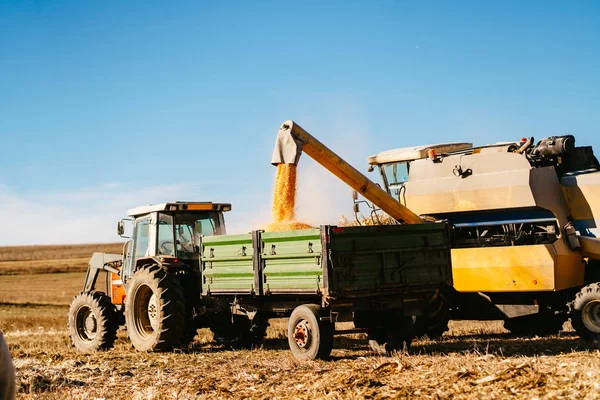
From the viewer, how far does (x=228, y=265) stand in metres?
11.3

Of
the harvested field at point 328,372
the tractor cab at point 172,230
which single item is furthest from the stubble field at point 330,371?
the tractor cab at point 172,230

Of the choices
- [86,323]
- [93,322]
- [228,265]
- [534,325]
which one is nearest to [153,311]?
[93,322]

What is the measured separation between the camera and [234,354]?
1193cm

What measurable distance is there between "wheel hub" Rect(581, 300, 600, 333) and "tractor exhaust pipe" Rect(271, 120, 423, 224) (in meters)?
2.98

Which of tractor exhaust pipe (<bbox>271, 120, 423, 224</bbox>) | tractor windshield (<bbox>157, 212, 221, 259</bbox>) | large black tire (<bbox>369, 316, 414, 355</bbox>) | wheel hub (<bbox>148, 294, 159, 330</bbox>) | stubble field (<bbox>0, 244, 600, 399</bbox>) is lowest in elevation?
stubble field (<bbox>0, 244, 600, 399</bbox>)

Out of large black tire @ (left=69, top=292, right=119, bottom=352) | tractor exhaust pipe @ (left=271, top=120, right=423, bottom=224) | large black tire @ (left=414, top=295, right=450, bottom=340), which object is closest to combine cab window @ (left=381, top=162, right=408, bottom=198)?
tractor exhaust pipe @ (left=271, top=120, right=423, bottom=224)

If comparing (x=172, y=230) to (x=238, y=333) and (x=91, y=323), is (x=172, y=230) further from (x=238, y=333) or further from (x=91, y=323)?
(x=91, y=323)

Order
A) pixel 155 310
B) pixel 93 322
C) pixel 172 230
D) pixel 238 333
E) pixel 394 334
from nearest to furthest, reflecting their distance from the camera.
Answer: pixel 394 334, pixel 155 310, pixel 172 230, pixel 238 333, pixel 93 322

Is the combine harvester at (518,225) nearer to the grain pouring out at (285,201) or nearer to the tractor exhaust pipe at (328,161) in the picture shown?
the tractor exhaust pipe at (328,161)

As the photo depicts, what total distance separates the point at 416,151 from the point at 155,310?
5252mm

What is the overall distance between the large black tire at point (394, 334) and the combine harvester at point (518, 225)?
6.18ft

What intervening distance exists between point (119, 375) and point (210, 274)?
2510mm

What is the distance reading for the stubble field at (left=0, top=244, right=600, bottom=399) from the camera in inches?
282

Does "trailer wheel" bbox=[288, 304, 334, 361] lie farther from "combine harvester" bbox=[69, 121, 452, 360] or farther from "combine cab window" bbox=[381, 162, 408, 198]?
"combine cab window" bbox=[381, 162, 408, 198]
